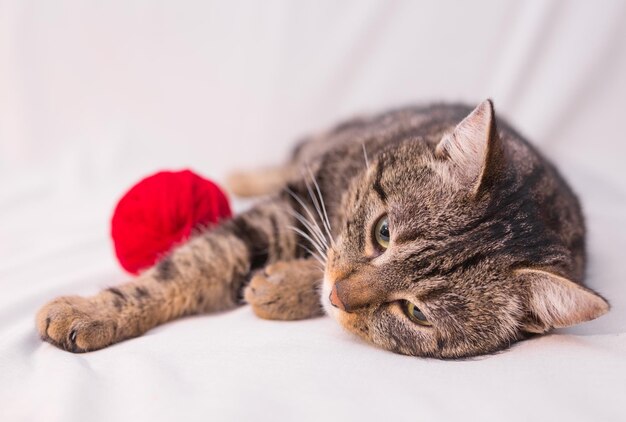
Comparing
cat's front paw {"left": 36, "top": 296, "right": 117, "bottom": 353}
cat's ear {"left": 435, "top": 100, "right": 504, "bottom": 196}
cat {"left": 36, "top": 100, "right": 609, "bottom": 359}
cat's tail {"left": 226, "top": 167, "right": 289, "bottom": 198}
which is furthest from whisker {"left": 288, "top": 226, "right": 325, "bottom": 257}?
cat's tail {"left": 226, "top": 167, "right": 289, "bottom": 198}

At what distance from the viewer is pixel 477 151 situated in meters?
1.26

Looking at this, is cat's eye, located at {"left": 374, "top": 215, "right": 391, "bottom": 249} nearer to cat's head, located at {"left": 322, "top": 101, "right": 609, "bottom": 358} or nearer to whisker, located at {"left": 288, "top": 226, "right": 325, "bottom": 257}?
cat's head, located at {"left": 322, "top": 101, "right": 609, "bottom": 358}

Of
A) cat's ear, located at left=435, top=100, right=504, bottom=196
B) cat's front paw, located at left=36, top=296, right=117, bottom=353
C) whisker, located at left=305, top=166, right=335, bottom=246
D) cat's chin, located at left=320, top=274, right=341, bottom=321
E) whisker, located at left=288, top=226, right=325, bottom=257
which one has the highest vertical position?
cat's ear, located at left=435, top=100, right=504, bottom=196

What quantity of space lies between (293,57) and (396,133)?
1.06 m

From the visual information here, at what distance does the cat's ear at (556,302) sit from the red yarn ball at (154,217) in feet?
2.77

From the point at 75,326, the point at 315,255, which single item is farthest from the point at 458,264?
the point at 75,326

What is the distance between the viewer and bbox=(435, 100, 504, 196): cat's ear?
1.22m

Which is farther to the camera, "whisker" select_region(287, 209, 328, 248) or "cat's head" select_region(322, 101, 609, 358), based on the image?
"whisker" select_region(287, 209, 328, 248)

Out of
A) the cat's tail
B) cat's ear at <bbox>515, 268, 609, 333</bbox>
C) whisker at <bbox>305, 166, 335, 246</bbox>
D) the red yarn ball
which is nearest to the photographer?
cat's ear at <bbox>515, 268, 609, 333</bbox>

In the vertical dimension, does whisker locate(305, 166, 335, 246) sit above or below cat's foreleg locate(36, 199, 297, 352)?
above

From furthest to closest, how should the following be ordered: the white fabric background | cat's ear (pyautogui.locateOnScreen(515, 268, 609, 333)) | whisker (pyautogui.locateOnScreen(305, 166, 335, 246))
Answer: the white fabric background → whisker (pyautogui.locateOnScreen(305, 166, 335, 246)) → cat's ear (pyautogui.locateOnScreen(515, 268, 609, 333))

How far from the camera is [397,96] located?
106 inches

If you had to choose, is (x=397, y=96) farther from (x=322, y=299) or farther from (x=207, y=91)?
(x=322, y=299)

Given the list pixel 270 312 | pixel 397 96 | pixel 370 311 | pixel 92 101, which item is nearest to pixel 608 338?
pixel 370 311
